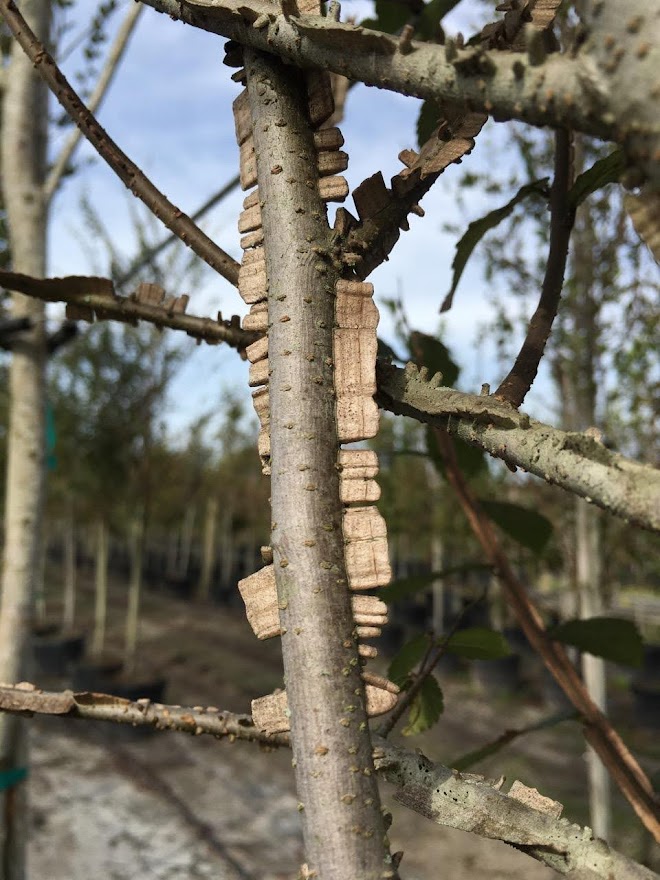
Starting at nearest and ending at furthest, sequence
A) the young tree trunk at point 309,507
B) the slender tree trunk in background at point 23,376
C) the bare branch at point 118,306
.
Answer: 1. the young tree trunk at point 309,507
2. the bare branch at point 118,306
3. the slender tree trunk in background at point 23,376

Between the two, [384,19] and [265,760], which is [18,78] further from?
[265,760]

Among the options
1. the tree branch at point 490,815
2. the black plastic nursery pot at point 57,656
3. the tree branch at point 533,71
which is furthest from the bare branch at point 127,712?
the black plastic nursery pot at point 57,656

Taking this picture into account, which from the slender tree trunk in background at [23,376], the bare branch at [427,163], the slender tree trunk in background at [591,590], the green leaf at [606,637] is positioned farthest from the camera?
the slender tree trunk in background at [591,590]

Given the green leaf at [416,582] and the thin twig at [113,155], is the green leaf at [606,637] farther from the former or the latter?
the thin twig at [113,155]

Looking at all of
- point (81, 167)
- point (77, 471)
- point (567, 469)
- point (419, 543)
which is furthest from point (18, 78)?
point (419, 543)

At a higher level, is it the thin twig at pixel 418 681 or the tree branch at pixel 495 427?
the tree branch at pixel 495 427

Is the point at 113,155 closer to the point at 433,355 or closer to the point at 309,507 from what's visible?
the point at 309,507
